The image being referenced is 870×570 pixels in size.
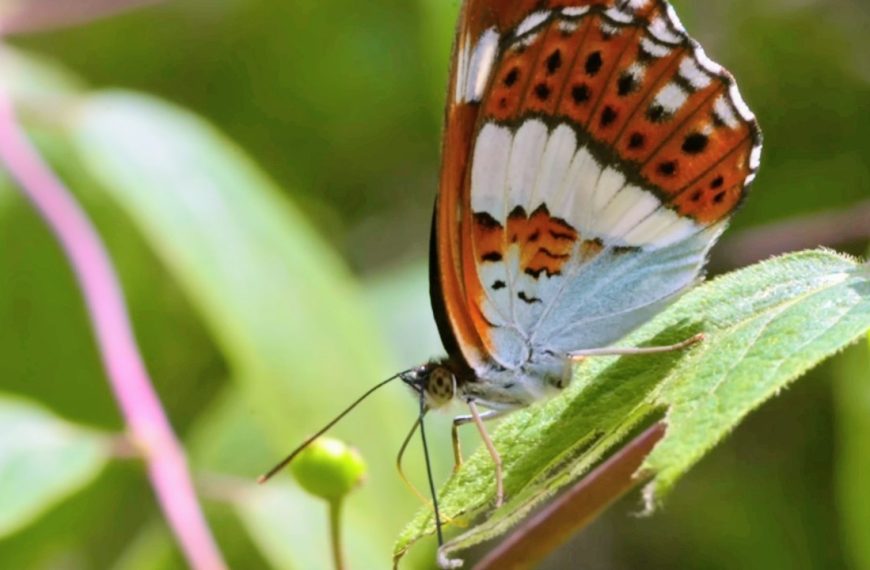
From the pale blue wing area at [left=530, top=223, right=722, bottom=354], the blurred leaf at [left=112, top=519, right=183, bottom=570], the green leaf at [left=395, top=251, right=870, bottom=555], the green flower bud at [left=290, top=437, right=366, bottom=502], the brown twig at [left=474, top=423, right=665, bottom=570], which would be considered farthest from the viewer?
the blurred leaf at [left=112, top=519, right=183, bottom=570]

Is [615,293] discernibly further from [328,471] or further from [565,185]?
[328,471]

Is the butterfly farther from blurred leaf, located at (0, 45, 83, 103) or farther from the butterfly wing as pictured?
blurred leaf, located at (0, 45, 83, 103)

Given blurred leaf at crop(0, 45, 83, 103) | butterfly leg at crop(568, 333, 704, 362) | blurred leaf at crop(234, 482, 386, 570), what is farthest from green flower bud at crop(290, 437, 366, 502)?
blurred leaf at crop(0, 45, 83, 103)

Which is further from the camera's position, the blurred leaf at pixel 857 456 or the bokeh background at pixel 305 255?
the bokeh background at pixel 305 255

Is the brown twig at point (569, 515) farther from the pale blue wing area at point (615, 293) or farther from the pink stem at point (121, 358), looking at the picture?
the pink stem at point (121, 358)

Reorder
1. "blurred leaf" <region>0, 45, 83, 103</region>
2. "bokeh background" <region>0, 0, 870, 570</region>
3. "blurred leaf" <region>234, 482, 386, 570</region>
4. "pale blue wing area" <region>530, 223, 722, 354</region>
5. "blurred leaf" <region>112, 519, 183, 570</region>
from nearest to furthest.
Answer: "pale blue wing area" <region>530, 223, 722, 354</region>
"blurred leaf" <region>234, 482, 386, 570</region>
"bokeh background" <region>0, 0, 870, 570</region>
"blurred leaf" <region>112, 519, 183, 570</region>
"blurred leaf" <region>0, 45, 83, 103</region>

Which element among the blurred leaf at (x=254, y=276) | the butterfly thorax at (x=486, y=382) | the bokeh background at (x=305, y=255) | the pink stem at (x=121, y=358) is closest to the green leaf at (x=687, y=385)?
the butterfly thorax at (x=486, y=382)
